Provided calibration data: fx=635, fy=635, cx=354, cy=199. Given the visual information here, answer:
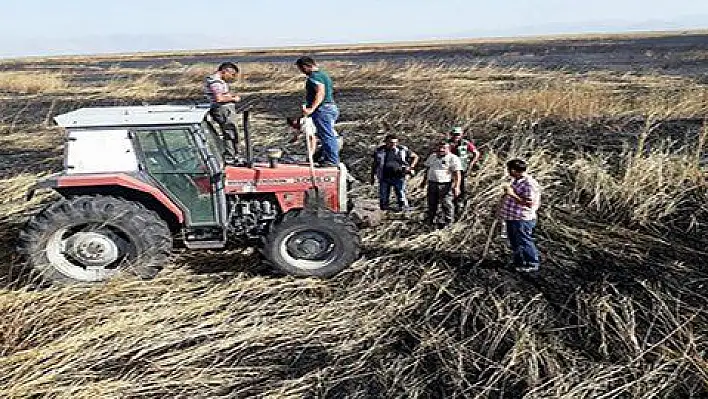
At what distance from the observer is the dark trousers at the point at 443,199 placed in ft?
22.8

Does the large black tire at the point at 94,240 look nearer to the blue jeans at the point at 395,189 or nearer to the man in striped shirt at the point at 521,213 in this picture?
the man in striped shirt at the point at 521,213

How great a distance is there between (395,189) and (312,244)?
8.04ft

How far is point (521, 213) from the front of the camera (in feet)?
18.0

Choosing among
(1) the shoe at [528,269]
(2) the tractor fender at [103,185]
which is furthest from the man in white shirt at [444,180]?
(2) the tractor fender at [103,185]

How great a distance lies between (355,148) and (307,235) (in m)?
6.09

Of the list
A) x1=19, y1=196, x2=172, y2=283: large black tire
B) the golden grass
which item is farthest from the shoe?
the golden grass

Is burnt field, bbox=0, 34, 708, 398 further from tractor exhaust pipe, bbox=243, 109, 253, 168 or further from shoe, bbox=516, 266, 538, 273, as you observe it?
tractor exhaust pipe, bbox=243, 109, 253, 168

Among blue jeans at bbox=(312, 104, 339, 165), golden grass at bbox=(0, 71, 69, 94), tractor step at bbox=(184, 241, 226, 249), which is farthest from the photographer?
golden grass at bbox=(0, 71, 69, 94)

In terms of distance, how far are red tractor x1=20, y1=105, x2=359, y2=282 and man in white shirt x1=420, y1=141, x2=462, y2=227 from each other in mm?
1703

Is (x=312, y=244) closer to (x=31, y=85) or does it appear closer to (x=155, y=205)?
(x=155, y=205)

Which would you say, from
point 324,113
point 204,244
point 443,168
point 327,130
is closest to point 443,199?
point 443,168

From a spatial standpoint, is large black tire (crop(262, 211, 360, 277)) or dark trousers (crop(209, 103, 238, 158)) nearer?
large black tire (crop(262, 211, 360, 277))

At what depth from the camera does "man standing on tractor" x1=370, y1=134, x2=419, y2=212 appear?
297 inches

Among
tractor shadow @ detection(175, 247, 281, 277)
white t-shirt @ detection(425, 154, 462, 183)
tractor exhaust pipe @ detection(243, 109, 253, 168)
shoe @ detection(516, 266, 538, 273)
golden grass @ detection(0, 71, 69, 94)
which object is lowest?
golden grass @ detection(0, 71, 69, 94)
